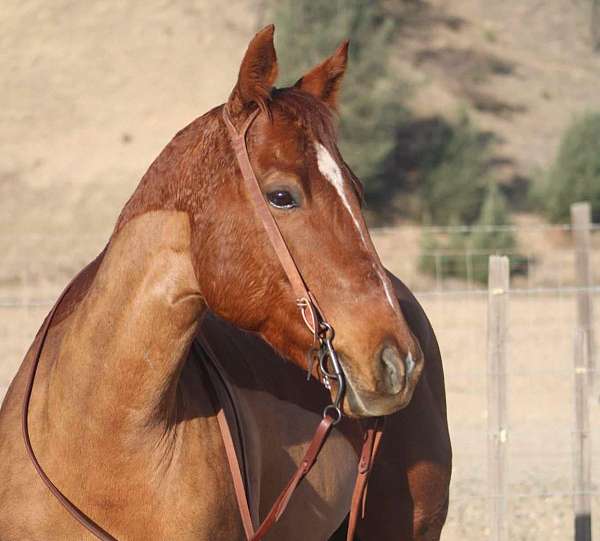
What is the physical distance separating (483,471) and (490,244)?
409 inches

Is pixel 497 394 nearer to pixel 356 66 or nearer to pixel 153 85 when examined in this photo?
pixel 356 66

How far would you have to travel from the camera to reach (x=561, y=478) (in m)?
7.48

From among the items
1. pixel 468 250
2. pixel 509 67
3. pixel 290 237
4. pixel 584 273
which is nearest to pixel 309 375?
pixel 290 237

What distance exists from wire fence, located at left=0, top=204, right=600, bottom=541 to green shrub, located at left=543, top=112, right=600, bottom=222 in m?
0.88

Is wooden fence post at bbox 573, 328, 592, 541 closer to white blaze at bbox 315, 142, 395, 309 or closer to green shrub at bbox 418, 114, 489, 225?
white blaze at bbox 315, 142, 395, 309

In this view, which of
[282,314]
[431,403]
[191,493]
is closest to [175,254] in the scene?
[282,314]

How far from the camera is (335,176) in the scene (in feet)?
8.11

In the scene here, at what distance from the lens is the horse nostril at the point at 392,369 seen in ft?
7.60

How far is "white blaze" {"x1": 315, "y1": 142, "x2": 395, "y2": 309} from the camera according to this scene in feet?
8.00

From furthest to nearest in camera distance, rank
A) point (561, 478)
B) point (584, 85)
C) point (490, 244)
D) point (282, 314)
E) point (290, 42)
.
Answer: point (584, 85) < point (290, 42) < point (490, 244) < point (561, 478) < point (282, 314)

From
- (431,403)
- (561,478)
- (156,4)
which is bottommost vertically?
(561,478)

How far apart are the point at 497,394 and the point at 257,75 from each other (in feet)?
12.0

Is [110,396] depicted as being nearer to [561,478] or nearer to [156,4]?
[561,478]

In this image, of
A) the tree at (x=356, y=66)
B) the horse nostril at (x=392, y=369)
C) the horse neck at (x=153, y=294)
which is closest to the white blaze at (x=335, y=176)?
the horse nostril at (x=392, y=369)
